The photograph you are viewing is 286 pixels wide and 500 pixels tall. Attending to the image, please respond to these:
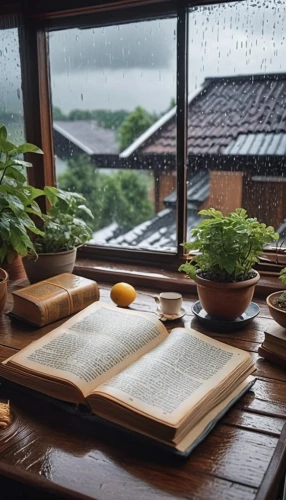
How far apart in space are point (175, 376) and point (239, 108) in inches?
39.9

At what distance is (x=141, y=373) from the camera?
97cm

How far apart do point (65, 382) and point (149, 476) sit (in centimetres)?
25

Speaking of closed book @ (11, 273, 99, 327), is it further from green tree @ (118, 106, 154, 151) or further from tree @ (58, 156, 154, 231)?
green tree @ (118, 106, 154, 151)

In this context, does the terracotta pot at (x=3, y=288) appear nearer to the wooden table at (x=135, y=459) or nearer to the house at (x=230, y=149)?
the wooden table at (x=135, y=459)

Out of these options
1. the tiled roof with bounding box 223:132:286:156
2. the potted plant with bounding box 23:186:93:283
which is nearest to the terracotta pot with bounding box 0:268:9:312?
the potted plant with bounding box 23:186:93:283

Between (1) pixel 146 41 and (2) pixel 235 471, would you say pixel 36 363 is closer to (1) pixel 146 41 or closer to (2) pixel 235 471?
(2) pixel 235 471

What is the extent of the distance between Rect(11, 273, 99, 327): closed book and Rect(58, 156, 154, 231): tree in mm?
485

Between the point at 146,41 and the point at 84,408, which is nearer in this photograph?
the point at 84,408

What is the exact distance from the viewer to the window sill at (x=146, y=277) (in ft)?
5.12

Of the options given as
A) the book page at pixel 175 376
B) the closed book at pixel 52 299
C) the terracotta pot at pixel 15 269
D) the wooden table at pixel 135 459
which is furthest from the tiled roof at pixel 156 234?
the wooden table at pixel 135 459

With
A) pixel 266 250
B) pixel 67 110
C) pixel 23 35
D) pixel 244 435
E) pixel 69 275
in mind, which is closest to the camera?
pixel 244 435

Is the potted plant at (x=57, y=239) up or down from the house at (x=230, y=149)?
down

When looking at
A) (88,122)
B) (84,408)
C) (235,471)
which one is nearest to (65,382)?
(84,408)

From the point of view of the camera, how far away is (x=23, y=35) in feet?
5.90
